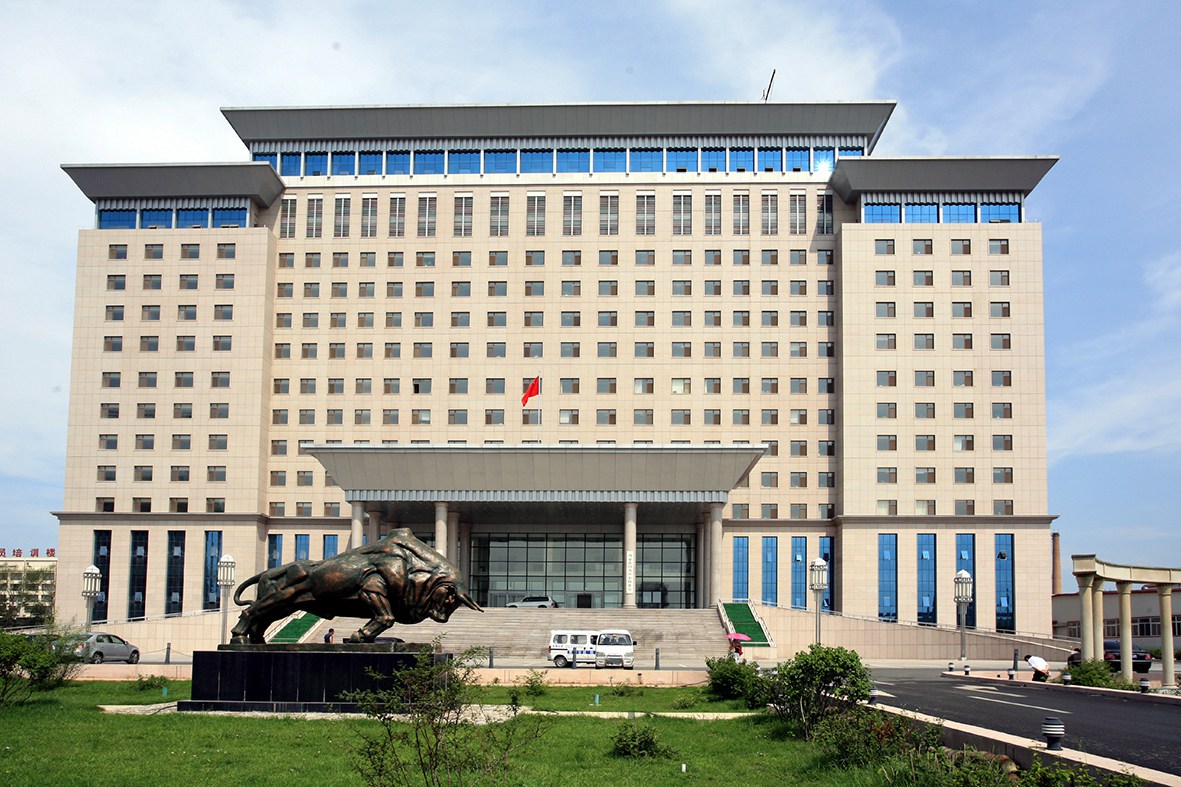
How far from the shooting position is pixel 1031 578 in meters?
63.9

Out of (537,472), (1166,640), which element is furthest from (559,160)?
(1166,640)

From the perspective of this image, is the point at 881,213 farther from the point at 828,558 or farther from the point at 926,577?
the point at 926,577

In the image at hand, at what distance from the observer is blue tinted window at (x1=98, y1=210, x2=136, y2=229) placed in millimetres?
69312

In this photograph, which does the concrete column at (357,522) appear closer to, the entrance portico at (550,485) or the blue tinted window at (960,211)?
the entrance portico at (550,485)

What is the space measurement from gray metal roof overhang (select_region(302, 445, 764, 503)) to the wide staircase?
254 inches

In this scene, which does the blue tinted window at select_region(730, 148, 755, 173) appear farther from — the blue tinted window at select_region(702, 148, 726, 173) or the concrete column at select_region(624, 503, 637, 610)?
the concrete column at select_region(624, 503, 637, 610)

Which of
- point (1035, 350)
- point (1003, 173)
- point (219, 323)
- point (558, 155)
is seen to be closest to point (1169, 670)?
point (1035, 350)

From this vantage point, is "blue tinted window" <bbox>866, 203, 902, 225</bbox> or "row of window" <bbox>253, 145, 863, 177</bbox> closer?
"blue tinted window" <bbox>866, 203, 902, 225</bbox>

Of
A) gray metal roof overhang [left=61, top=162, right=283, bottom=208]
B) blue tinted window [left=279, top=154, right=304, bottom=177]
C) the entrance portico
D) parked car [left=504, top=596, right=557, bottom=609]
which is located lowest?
parked car [left=504, top=596, right=557, bottom=609]

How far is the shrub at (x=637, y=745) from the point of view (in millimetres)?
18797

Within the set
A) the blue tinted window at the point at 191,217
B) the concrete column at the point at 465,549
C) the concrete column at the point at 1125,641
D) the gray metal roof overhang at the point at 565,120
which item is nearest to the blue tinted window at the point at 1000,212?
the gray metal roof overhang at the point at 565,120

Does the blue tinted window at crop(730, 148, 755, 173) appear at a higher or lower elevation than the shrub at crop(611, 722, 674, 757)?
higher

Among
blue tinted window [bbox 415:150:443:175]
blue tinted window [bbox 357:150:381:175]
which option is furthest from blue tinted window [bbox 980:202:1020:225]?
blue tinted window [bbox 357:150:381:175]

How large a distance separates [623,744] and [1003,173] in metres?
55.9
